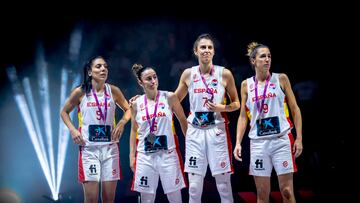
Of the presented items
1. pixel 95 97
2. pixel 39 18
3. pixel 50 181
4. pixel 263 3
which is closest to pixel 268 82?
pixel 95 97

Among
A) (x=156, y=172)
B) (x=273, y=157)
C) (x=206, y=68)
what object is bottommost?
(x=156, y=172)

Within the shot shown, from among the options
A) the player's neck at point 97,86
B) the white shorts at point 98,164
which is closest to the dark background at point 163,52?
the player's neck at point 97,86

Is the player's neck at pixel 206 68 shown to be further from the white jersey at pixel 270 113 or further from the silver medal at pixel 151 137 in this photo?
the silver medal at pixel 151 137

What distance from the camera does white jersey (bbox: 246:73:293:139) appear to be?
423 cm

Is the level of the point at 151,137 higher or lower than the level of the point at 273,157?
higher

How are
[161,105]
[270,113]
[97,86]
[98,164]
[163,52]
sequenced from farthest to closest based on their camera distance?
[163,52]
[97,86]
[161,105]
[98,164]
[270,113]

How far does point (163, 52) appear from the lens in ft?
21.5

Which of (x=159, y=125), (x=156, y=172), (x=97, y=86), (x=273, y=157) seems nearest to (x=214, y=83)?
(x=159, y=125)

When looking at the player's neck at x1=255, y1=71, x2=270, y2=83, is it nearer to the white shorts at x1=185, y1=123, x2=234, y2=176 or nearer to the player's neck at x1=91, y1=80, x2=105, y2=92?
the white shorts at x1=185, y1=123, x2=234, y2=176

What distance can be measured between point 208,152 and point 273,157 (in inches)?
25.7

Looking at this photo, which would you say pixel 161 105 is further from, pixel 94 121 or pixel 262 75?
pixel 262 75

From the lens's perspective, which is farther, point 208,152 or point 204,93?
point 204,93

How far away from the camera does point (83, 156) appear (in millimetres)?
4461

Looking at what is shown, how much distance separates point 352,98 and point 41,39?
4.83 m
